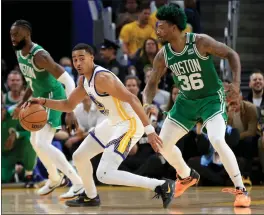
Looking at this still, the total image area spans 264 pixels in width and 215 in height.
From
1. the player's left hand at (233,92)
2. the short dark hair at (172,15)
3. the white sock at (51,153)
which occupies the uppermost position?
the short dark hair at (172,15)

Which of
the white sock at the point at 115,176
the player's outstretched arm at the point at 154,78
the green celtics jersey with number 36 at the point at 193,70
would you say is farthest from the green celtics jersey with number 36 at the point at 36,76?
the white sock at the point at 115,176

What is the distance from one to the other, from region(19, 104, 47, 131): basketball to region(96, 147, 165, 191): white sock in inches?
35.9

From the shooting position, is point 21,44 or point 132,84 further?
point 132,84

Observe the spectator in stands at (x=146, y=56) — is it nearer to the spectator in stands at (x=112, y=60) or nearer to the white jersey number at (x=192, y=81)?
the spectator in stands at (x=112, y=60)

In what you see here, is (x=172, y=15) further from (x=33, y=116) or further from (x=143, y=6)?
(x=143, y=6)

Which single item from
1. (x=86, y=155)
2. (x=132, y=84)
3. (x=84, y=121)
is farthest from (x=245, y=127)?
(x=86, y=155)

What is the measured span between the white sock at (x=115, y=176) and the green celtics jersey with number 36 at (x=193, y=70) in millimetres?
1119

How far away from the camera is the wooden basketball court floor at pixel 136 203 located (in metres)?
6.70

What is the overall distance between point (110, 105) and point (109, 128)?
0.23 metres

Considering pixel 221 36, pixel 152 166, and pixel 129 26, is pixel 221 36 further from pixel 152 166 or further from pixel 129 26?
pixel 152 166

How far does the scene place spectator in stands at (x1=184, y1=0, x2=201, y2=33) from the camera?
1262cm

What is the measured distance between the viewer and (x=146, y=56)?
468 inches

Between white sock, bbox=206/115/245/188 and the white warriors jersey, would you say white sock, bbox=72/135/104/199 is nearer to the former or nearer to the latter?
the white warriors jersey

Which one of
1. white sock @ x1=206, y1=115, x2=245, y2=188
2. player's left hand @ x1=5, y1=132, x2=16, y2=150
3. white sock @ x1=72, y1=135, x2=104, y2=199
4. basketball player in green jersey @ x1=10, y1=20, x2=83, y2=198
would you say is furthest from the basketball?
player's left hand @ x1=5, y1=132, x2=16, y2=150
